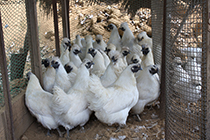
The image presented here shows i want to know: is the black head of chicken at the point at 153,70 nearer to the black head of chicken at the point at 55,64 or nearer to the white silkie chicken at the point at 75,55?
the black head of chicken at the point at 55,64

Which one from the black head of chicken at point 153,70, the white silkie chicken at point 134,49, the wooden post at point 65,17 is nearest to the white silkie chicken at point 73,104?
the black head of chicken at point 153,70

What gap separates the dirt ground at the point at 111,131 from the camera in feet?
10.9

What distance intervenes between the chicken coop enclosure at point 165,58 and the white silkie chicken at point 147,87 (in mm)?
138

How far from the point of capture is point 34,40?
12.1 ft

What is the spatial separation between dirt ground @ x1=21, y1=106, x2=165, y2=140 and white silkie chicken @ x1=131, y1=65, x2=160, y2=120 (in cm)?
29

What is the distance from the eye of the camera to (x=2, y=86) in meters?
2.90

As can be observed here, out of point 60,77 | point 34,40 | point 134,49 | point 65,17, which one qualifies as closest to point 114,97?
point 60,77

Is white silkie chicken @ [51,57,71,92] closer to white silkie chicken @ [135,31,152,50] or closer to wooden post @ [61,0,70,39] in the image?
white silkie chicken @ [135,31,152,50]

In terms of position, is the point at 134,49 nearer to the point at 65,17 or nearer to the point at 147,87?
the point at 147,87

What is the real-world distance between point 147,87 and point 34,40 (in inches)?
84.1

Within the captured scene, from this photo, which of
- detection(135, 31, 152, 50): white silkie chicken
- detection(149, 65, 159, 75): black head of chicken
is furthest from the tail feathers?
detection(135, 31, 152, 50): white silkie chicken

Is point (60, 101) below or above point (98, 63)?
below

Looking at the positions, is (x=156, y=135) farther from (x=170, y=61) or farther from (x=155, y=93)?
(x=170, y=61)

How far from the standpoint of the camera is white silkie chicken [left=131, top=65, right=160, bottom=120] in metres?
3.77
